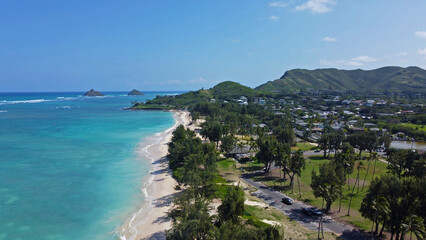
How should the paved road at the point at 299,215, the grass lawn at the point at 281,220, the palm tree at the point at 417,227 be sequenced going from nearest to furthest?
the palm tree at the point at 417,227 < the grass lawn at the point at 281,220 < the paved road at the point at 299,215

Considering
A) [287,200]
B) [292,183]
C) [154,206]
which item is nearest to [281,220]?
[287,200]

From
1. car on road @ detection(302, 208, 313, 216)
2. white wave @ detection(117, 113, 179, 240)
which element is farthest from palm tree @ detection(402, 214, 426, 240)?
white wave @ detection(117, 113, 179, 240)

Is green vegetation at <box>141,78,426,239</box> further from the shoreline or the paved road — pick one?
the shoreline

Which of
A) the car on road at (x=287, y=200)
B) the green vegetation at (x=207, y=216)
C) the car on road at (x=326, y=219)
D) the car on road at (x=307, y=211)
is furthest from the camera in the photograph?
the car on road at (x=287, y=200)

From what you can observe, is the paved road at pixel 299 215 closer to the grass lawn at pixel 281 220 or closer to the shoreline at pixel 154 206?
the grass lawn at pixel 281 220

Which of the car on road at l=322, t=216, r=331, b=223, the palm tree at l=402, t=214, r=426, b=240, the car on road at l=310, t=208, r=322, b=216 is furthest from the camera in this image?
the car on road at l=310, t=208, r=322, b=216

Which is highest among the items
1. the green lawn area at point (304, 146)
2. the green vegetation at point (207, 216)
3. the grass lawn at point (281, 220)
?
the green vegetation at point (207, 216)

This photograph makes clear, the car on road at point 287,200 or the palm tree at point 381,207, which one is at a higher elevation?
the palm tree at point 381,207

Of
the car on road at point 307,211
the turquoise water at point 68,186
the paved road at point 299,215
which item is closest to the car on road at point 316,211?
the car on road at point 307,211
